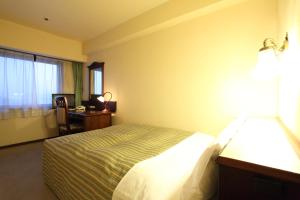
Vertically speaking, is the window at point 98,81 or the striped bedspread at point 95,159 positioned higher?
the window at point 98,81

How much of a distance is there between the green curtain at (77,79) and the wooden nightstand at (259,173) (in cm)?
419

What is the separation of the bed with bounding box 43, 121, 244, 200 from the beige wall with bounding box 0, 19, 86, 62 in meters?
2.42

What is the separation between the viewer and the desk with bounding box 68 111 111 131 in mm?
2967

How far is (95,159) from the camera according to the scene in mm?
1348

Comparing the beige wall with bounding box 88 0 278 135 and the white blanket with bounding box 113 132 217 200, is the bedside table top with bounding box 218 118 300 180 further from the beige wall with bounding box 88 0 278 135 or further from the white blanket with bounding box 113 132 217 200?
the beige wall with bounding box 88 0 278 135

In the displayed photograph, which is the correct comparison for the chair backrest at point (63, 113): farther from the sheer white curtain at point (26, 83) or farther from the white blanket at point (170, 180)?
the white blanket at point (170, 180)

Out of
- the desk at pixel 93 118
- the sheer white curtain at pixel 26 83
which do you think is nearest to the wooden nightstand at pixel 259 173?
the desk at pixel 93 118

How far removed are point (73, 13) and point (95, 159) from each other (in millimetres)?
2539

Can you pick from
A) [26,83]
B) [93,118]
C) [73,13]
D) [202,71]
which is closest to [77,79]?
[26,83]

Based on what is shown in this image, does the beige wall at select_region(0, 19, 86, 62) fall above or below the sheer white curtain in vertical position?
above

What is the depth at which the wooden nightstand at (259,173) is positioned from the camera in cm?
59

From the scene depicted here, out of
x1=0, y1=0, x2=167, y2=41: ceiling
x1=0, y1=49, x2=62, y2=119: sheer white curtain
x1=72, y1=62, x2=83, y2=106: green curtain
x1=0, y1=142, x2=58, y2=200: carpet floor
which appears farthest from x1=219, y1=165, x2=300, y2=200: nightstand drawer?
x1=72, y1=62, x2=83, y2=106: green curtain

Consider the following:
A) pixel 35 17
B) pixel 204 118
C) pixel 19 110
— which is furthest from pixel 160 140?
pixel 19 110

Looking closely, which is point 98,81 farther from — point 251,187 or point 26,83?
point 251,187
